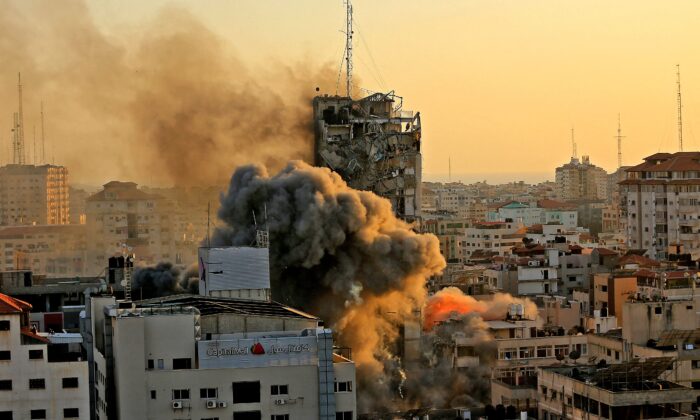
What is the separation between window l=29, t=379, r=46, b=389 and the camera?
44188 millimetres

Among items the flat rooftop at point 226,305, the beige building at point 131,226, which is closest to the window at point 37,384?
the flat rooftop at point 226,305

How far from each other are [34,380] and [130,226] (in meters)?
78.9

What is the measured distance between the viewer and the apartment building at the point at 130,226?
359 ft

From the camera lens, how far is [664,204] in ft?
366

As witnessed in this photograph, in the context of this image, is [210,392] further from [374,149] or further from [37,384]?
[374,149]

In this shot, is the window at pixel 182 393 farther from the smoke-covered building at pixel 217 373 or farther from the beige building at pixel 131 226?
the beige building at pixel 131 226

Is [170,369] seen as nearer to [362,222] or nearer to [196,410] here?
[196,410]

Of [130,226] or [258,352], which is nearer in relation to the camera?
[258,352]

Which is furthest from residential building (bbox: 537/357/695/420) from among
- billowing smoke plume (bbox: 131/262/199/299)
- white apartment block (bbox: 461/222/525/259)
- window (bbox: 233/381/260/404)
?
white apartment block (bbox: 461/222/525/259)

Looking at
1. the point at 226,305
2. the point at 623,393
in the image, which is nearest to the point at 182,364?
the point at 226,305

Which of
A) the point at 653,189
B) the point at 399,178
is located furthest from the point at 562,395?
the point at 653,189

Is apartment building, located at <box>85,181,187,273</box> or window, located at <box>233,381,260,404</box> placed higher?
apartment building, located at <box>85,181,187,273</box>

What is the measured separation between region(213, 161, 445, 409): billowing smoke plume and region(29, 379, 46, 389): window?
18258 millimetres

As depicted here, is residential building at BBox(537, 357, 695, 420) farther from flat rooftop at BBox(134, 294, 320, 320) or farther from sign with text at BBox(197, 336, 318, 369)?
sign with text at BBox(197, 336, 318, 369)
